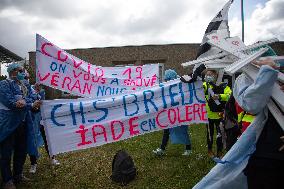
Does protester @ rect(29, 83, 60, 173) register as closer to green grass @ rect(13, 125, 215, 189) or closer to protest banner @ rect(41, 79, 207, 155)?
green grass @ rect(13, 125, 215, 189)

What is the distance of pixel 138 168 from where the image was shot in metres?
6.79

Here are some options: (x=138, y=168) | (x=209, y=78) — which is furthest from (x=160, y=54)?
(x=138, y=168)

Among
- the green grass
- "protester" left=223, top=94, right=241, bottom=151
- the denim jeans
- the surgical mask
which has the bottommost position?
the green grass

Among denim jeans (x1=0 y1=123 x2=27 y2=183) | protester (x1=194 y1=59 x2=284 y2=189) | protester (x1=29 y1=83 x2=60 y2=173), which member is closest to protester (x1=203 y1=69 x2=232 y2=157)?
protester (x1=29 y1=83 x2=60 y2=173)

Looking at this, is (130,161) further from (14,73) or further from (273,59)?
(273,59)

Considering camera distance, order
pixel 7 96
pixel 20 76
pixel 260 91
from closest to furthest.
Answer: pixel 260 91, pixel 7 96, pixel 20 76

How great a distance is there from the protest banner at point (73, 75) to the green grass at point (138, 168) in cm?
152

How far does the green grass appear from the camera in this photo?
5961 mm

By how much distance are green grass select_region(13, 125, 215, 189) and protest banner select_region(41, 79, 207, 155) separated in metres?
0.90

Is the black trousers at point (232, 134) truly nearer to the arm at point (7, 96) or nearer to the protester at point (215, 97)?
the protester at point (215, 97)

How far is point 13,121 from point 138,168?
2.43m

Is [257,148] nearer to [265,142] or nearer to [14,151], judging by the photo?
[265,142]

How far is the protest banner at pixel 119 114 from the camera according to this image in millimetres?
5344

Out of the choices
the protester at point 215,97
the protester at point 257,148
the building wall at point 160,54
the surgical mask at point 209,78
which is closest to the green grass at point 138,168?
the protester at point 215,97
